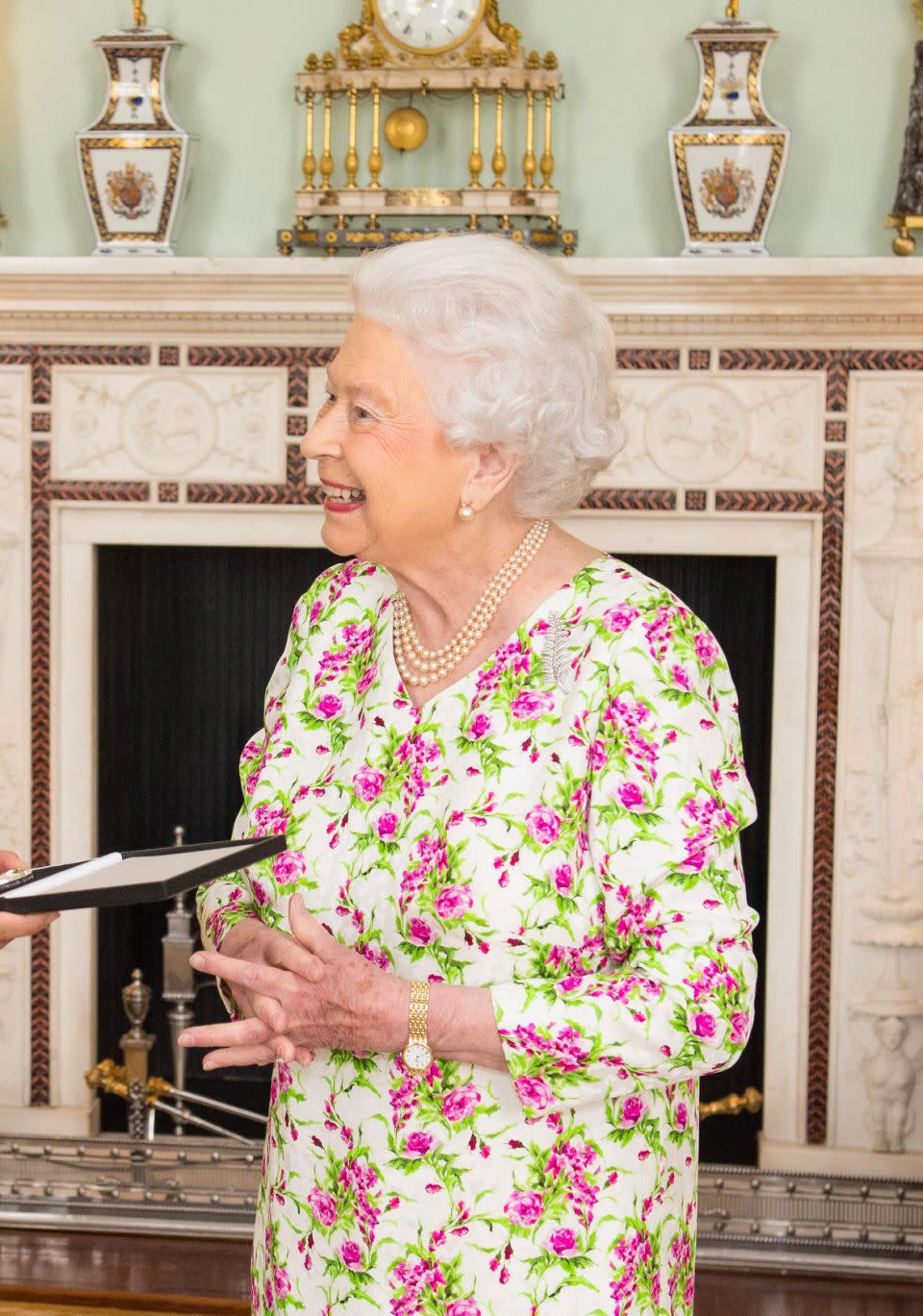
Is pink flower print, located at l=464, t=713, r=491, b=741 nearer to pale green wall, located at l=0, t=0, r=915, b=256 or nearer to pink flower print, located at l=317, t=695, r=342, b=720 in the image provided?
pink flower print, located at l=317, t=695, r=342, b=720

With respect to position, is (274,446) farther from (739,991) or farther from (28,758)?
(739,991)

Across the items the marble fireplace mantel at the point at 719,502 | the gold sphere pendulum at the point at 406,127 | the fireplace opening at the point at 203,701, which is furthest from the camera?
the fireplace opening at the point at 203,701

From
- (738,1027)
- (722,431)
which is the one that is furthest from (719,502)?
(738,1027)

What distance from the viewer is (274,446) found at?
10.4 ft

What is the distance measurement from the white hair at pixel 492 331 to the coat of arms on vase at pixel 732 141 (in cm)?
179

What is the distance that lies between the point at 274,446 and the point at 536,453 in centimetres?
190

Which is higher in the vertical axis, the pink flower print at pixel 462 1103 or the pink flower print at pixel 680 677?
the pink flower print at pixel 680 677

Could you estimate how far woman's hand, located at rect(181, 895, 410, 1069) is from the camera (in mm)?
1225

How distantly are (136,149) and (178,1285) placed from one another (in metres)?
2.35

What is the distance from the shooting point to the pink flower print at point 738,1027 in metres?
1.21

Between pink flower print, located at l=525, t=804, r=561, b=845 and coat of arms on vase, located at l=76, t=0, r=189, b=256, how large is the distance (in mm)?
2219

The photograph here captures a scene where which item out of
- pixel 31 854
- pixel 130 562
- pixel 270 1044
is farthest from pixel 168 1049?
pixel 270 1044

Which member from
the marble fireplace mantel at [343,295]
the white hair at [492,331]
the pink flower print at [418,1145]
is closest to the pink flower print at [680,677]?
the white hair at [492,331]

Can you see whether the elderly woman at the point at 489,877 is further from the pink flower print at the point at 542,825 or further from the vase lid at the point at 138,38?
the vase lid at the point at 138,38
